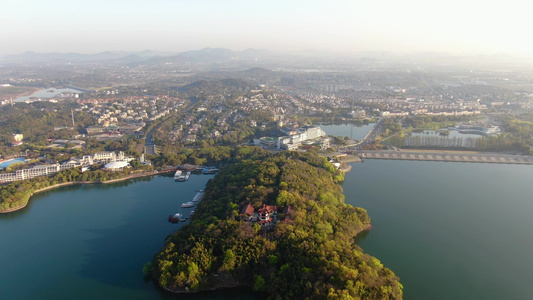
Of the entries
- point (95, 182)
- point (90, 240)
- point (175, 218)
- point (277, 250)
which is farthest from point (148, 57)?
point (277, 250)

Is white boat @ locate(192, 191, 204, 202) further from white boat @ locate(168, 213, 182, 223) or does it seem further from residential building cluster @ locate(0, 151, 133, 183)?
residential building cluster @ locate(0, 151, 133, 183)

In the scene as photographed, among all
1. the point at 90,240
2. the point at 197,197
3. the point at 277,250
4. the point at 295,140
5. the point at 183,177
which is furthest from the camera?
the point at 295,140

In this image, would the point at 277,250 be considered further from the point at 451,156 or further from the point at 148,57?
the point at 148,57

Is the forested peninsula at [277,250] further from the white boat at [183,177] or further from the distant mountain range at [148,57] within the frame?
the distant mountain range at [148,57]

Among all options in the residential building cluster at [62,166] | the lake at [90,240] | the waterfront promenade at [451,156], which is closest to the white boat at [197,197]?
the lake at [90,240]

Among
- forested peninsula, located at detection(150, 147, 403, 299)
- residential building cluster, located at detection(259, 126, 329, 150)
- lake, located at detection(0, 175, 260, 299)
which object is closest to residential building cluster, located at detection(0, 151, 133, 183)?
lake, located at detection(0, 175, 260, 299)

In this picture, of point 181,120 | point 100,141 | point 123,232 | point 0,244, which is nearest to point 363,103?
point 181,120

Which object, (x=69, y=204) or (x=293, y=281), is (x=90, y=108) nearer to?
(x=69, y=204)
